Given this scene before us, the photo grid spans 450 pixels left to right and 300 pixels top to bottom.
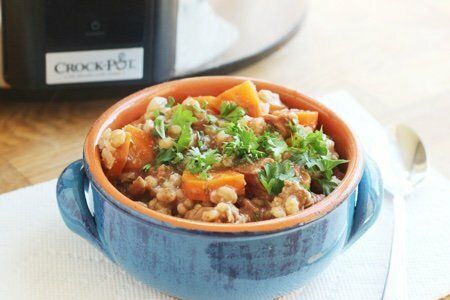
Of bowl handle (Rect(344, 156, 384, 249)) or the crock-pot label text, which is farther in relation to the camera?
the crock-pot label text

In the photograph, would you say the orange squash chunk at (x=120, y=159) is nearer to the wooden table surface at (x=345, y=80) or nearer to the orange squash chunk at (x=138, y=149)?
the orange squash chunk at (x=138, y=149)

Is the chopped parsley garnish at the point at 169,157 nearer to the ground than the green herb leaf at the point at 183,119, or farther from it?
nearer to the ground

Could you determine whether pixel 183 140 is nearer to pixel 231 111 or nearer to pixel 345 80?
pixel 231 111

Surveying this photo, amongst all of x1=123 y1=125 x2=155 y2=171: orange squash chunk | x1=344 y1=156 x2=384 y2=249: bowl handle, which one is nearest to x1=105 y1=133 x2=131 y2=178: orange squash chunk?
x1=123 y1=125 x2=155 y2=171: orange squash chunk

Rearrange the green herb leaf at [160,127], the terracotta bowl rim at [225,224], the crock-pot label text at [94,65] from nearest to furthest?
the terracotta bowl rim at [225,224]
the green herb leaf at [160,127]
the crock-pot label text at [94,65]

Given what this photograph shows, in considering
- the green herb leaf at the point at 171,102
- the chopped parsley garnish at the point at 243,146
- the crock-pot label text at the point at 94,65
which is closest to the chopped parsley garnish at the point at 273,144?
the chopped parsley garnish at the point at 243,146

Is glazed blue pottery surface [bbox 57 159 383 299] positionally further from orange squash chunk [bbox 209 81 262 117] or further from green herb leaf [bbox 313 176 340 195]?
orange squash chunk [bbox 209 81 262 117]
